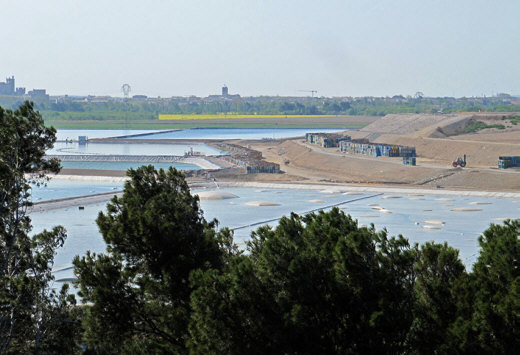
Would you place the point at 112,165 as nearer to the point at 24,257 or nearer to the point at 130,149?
the point at 130,149

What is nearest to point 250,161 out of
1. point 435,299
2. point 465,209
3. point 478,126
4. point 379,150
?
point 379,150

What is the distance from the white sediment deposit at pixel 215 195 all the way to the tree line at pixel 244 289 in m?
33.5

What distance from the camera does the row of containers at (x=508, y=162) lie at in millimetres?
58919

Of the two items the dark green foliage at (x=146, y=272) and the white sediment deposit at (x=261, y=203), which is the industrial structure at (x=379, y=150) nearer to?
the white sediment deposit at (x=261, y=203)

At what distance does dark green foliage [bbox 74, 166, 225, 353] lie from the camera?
39.1ft

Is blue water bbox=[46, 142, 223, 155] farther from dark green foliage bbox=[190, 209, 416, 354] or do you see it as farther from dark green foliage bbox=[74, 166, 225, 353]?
dark green foliage bbox=[190, 209, 416, 354]

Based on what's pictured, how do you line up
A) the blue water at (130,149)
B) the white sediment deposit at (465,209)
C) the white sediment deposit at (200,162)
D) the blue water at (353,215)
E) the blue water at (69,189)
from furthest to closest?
the blue water at (130,149), the white sediment deposit at (200,162), the blue water at (69,189), the white sediment deposit at (465,209), the blue water at (353,215)

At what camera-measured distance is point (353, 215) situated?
126ft

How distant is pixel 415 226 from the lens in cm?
3438

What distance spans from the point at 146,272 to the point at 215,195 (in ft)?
114

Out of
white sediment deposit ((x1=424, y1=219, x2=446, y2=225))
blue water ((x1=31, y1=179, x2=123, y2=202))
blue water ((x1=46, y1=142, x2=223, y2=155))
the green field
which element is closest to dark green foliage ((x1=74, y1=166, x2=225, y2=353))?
white sediment deposit ((x1=424, y1=219, x2=446, y2=225))

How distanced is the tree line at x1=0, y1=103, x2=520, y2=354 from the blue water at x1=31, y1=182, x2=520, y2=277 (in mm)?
13878

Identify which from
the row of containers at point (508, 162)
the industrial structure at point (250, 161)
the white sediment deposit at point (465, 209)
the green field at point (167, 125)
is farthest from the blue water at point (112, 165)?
the green field at point (167, 125)

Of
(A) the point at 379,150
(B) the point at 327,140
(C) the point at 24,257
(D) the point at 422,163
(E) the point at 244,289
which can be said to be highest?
(C) the point at 24,257
